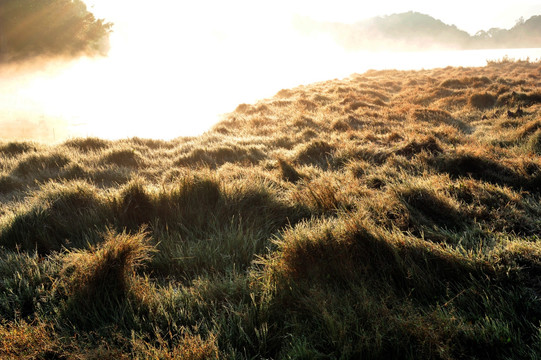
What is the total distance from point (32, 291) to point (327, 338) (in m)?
1.94

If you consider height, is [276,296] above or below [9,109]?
below

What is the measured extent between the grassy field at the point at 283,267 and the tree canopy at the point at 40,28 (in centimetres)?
2268

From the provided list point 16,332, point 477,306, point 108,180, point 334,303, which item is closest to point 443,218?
point 477,306

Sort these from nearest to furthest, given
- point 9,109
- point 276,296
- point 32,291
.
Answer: point 276,296, point 32,291, point 9,109

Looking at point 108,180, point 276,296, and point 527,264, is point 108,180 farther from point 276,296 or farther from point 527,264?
point 527,264

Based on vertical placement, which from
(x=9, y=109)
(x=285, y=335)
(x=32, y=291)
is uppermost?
(x=9, y=109)

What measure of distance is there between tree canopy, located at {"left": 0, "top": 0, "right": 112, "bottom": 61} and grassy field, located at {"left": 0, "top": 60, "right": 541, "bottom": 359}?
74.4ft

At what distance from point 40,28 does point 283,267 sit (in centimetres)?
2776

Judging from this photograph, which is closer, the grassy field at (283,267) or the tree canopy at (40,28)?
the grassy field at (283,267)

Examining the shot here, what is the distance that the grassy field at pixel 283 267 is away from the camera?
1.55 meters

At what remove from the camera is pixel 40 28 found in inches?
848

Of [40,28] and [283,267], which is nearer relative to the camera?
[283,267]

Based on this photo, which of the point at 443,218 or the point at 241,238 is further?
the point at 443,218

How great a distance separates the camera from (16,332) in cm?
159
